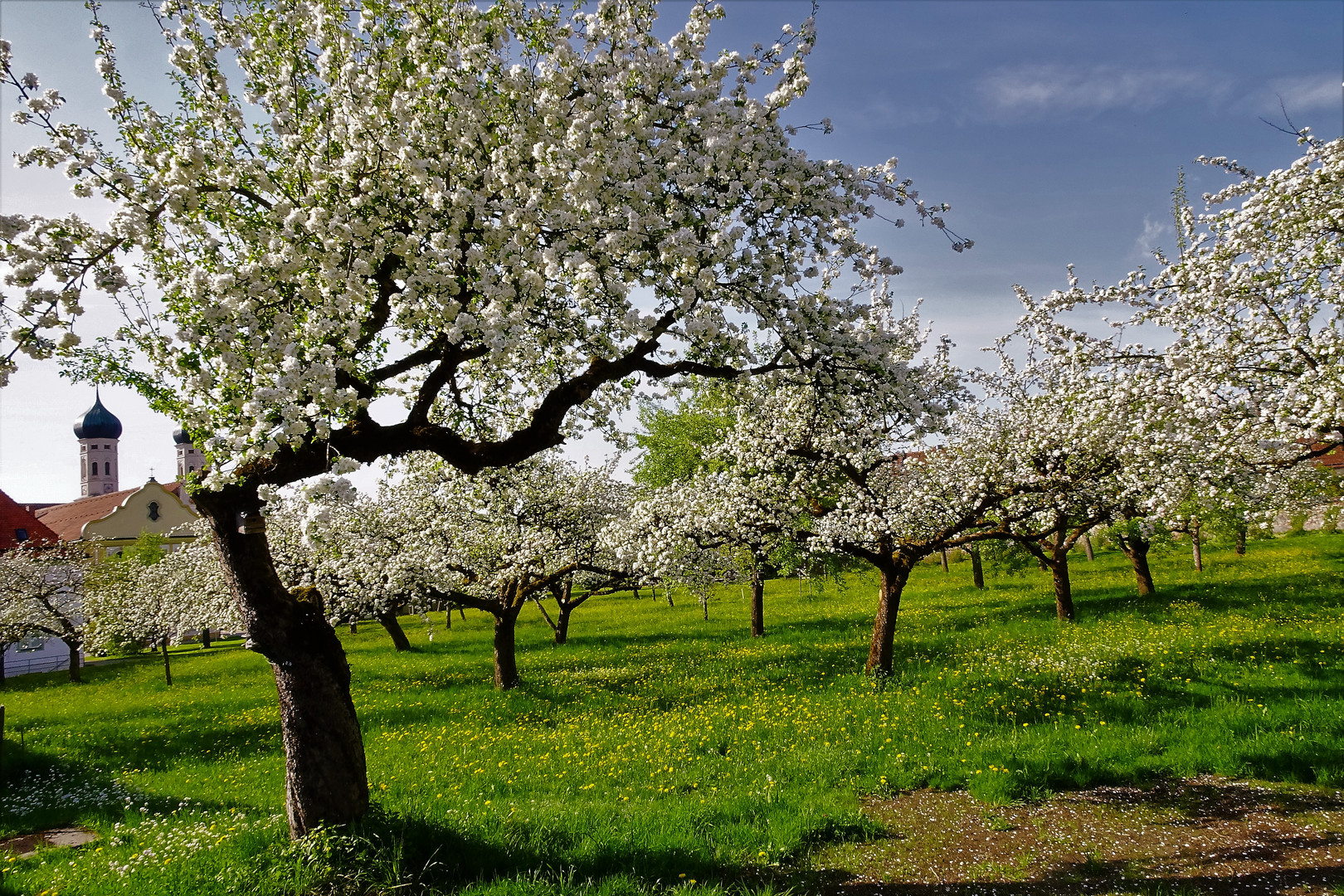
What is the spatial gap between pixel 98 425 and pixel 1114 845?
131 metres

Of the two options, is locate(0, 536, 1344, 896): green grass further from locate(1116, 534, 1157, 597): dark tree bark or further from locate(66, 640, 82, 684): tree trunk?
locate(66, 640, 82, 684): tree trunk

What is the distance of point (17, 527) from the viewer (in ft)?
176

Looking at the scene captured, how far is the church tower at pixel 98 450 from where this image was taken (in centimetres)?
10010

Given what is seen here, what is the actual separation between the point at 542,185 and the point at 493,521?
14488 millimetres

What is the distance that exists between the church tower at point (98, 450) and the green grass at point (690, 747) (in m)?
96.5

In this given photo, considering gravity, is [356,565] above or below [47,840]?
above

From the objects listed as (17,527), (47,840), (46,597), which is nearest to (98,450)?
(17,527)

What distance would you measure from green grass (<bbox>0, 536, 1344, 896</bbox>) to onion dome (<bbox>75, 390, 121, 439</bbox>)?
95334mm

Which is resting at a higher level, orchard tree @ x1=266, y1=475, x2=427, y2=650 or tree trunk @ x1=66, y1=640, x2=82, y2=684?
orchard tree @ x1=266, y1=475, x2=427, y2=650

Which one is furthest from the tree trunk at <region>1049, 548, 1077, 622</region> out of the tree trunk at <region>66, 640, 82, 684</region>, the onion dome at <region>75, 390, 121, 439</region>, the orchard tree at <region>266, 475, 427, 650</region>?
the onion dome at <region>75, 390, 121, 439</region>

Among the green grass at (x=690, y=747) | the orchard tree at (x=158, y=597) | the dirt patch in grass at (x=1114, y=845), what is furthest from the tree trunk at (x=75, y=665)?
the dirt patch in grass at (x=1114, y=845)

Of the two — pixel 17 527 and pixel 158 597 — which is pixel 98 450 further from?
pixel 158 597

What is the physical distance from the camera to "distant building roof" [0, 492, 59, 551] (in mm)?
50781

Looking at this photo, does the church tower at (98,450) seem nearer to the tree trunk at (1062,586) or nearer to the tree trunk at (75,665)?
the tree trunk at (75,665)
